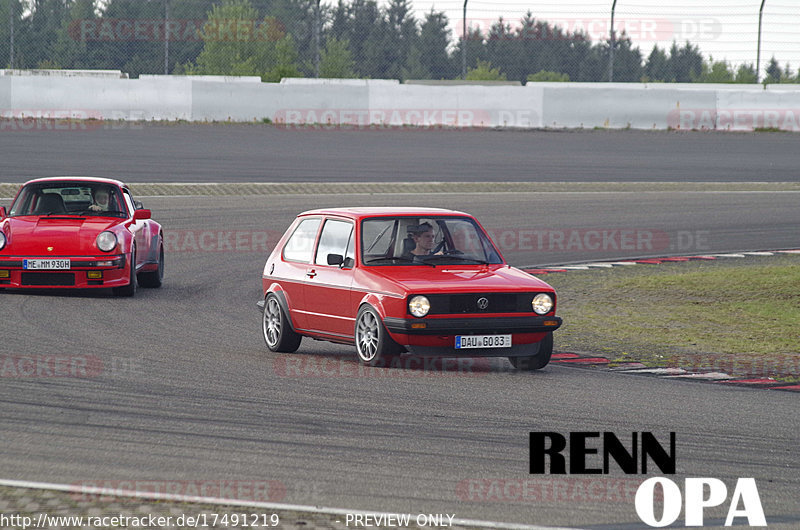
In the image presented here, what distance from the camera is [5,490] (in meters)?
5.55

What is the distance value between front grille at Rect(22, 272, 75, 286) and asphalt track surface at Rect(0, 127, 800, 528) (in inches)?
7.8

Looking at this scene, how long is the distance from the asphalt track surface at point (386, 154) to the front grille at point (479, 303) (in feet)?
55.8

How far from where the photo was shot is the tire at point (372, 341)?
9203 mm

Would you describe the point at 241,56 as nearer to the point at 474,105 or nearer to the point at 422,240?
the point at 474,105

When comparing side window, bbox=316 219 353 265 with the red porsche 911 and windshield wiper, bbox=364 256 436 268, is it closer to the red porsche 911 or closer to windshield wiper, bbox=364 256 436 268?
windshield wiper, bbox=364 256 436 268

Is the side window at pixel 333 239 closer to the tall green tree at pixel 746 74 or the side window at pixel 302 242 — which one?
the side window at pixel 302 242

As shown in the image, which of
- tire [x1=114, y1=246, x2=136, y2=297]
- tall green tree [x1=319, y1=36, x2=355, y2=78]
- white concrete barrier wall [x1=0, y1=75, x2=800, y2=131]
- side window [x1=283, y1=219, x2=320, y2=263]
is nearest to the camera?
side window [x1=283, y1=219, x2=320, y2=263]

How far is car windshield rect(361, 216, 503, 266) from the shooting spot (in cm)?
993

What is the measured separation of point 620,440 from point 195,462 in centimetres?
228

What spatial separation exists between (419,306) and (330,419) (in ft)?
6.48

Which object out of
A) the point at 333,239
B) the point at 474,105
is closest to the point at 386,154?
the point at 474,105

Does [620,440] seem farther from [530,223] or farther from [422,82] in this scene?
[422,82]

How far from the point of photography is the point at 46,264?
13.5 meters

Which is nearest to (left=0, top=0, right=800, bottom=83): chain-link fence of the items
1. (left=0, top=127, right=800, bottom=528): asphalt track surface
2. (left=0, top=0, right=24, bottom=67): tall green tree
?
(left=0, top=0, right=24, bottom=67): tall green tree
